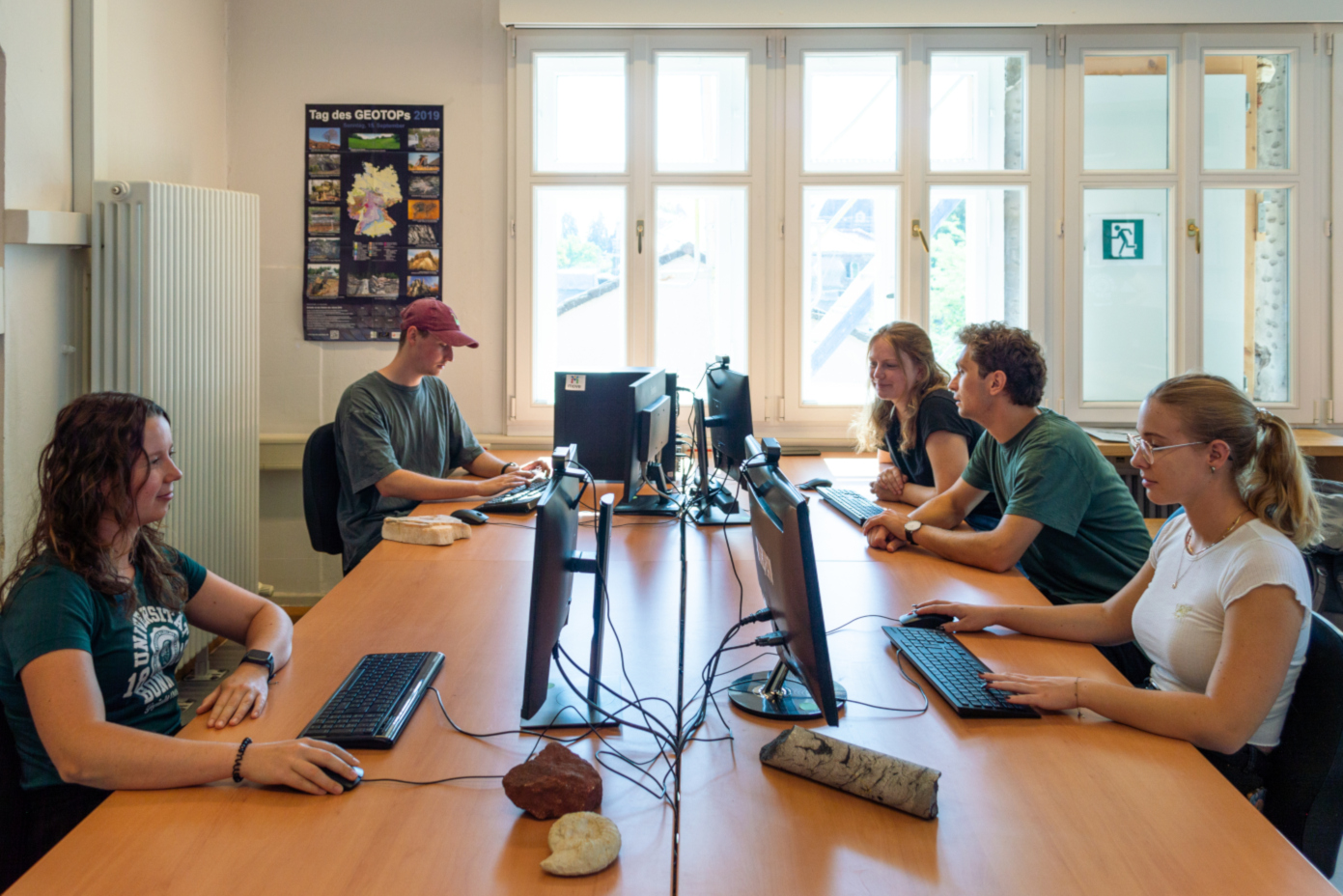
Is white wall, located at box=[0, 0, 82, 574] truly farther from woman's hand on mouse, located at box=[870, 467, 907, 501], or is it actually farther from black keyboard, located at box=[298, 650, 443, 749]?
woman's hand on mouse, located at box=[870, 467, 907, 501]

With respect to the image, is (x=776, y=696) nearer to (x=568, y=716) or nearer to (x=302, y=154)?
(x=568, y=716)

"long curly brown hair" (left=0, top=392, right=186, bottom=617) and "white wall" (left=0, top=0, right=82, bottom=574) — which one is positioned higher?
"white wall" (left=0, top=0, right=82, bottom=574)

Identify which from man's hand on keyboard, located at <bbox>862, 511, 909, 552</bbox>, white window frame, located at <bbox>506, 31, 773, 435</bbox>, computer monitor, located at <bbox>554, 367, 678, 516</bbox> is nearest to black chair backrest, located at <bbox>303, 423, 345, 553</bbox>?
computer monitor, located at <bbox>554, 367, 678, 516</bbox>

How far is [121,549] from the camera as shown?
1479 mm

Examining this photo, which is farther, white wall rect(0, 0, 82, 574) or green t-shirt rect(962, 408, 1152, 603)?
white wall rect(0, 0, 82, 574)

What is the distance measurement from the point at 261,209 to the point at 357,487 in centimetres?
189

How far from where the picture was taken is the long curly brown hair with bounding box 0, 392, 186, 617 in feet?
4.56

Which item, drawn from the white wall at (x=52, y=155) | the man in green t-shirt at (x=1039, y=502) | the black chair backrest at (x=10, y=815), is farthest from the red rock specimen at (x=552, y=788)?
the white wall at (x=52, y=155)

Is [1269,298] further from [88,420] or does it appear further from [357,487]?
[88,420]

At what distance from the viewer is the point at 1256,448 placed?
157 cm

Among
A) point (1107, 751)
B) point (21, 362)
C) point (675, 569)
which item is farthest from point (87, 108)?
point (1107, 751)

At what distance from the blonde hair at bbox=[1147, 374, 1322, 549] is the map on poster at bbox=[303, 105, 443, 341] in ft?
10.8

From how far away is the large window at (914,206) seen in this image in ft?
13.5

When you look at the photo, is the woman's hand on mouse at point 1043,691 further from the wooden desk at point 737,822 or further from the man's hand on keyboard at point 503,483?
the man's hand on keyboard at point 503,483
